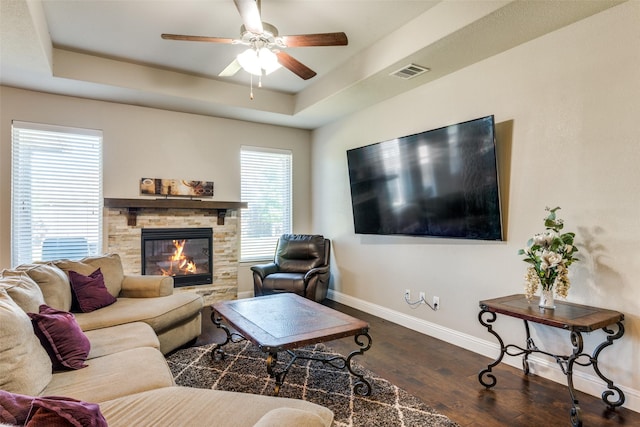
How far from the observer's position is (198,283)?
4.97 meters

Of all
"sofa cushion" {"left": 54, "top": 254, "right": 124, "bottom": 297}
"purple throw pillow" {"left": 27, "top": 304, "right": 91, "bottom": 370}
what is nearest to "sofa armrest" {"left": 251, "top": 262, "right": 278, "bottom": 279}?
"sofa cushion" {"left": 54, "top": 254, "right": 124, "bottom": 297}

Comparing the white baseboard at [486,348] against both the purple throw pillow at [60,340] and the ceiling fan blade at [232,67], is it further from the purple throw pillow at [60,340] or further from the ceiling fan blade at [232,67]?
the ceiling fan blade at [232,67]

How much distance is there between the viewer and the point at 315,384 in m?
2.65

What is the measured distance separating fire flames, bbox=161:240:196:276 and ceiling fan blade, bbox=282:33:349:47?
10.6 ft

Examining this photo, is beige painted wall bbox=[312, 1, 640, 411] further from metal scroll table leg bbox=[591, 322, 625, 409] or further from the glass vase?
the glass vase

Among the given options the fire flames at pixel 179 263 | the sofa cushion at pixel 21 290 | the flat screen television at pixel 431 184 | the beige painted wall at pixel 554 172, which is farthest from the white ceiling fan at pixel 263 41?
the fire flames at pixel 179 263

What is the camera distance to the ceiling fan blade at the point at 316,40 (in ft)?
8.42

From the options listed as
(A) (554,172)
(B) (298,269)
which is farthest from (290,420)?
(B) (298,269)

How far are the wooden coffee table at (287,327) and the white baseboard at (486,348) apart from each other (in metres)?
1.06

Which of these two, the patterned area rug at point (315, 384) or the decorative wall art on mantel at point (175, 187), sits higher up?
the decorative wall art on mantel at point (175, 187)

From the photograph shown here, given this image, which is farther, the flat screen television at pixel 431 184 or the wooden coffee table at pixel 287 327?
the flat screen television at pixel 431 184

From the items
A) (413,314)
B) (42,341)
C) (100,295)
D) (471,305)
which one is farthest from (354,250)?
(42,341)

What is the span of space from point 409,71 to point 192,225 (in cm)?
340

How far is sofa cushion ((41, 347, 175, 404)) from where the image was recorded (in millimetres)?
Result: 1712
